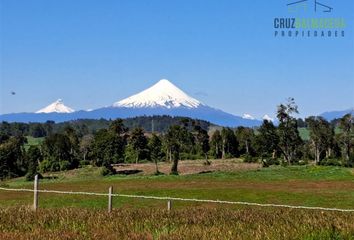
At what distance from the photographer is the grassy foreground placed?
26.3 ft

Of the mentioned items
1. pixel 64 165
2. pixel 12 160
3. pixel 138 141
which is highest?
pixel 138 141

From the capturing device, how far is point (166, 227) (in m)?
9.11

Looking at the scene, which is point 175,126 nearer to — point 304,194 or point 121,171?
point 121,171

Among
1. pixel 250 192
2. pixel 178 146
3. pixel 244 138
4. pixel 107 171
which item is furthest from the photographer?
pixel 244 138

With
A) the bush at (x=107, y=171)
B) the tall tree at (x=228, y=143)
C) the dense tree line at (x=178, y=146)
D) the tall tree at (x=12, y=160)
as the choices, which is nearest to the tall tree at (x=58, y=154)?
the dense tree line at (x=178, y=146)

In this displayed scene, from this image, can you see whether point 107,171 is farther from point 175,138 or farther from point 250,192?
point 250,192

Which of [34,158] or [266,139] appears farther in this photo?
[34,158]


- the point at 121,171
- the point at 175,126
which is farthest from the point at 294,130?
the point at 121,171

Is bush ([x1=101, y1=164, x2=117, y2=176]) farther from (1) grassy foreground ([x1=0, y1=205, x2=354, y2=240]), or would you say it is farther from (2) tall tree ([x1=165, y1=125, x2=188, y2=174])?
(1) grassy foreground ([x1=0, y1=205, x2=354, y2=240])

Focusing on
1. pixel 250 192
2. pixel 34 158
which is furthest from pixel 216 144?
pixel 250 192

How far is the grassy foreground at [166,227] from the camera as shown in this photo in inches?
316

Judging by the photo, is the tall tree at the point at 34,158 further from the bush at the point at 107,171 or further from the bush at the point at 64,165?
the bush at the point at 107,171

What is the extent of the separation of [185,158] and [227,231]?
145157mm

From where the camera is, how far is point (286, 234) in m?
8.02
